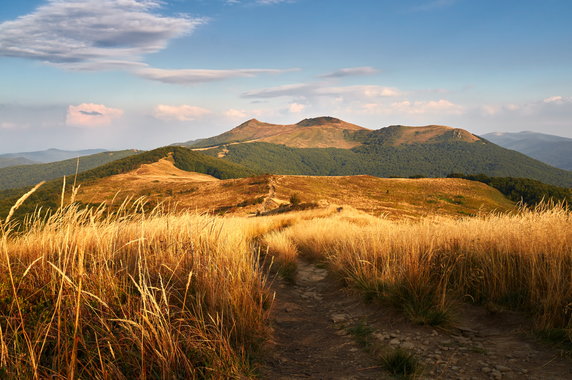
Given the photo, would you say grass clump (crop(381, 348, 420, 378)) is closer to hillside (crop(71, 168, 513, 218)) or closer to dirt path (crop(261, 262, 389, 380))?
dirt path (crop(261, 262, 389, 380))

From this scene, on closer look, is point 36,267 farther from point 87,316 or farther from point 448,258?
point 448,258

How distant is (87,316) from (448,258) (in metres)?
4.84

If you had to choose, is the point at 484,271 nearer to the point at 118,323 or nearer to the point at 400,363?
the point at 400,363

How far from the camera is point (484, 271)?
4.34 m

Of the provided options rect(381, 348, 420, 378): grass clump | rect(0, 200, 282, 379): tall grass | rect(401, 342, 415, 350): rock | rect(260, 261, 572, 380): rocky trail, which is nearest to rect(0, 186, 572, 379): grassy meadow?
rect(0, 200, 282, 379): tall grass

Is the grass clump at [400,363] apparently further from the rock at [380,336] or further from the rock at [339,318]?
the rock at [339,318]

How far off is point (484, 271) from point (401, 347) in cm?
Result: 191

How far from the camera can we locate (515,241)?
14.6 feet

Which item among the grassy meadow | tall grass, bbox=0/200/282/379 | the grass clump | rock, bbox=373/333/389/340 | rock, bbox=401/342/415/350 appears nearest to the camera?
tall grass, bbox=0/200/282/379

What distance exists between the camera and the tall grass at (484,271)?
3492 mm

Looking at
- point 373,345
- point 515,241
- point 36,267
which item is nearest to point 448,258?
point 515,241

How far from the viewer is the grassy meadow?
241 cm

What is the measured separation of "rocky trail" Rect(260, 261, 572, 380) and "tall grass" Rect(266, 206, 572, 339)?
0.23m

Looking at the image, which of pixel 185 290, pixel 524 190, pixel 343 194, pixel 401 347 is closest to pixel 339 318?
pixel 401 347
